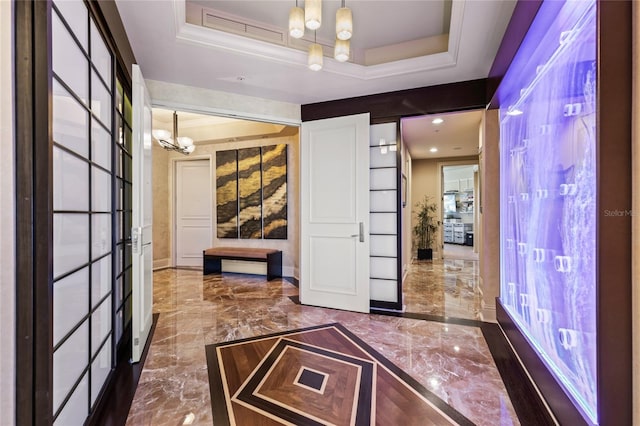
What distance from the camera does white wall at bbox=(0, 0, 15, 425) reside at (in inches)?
36.8

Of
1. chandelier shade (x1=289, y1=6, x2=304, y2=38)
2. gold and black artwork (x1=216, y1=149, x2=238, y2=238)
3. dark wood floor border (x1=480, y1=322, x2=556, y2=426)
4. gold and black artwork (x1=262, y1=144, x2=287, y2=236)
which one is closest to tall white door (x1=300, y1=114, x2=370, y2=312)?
dark wood floor border (x1=480, y1=322, x2=556, y2=426)

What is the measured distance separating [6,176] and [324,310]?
309cm

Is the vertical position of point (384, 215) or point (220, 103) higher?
point (220, 103)

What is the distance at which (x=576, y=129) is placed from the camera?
54.6 inches

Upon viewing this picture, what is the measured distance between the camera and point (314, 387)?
197cm

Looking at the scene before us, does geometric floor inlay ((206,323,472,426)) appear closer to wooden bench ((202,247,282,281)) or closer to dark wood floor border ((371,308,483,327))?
dark wood floor border ((371,308,483,327))

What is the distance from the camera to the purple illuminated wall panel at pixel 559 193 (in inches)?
49.9

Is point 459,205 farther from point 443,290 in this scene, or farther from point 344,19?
point 344,19

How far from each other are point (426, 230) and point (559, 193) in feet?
19.8

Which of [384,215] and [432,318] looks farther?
[384,215]

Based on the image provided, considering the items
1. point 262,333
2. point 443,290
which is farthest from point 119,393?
point 443,290

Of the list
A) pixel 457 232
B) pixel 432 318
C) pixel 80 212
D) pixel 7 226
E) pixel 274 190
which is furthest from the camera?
pixel 457 232

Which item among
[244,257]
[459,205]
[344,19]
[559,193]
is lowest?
[244,257]

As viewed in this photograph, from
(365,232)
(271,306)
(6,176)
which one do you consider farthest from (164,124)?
(6,176)
